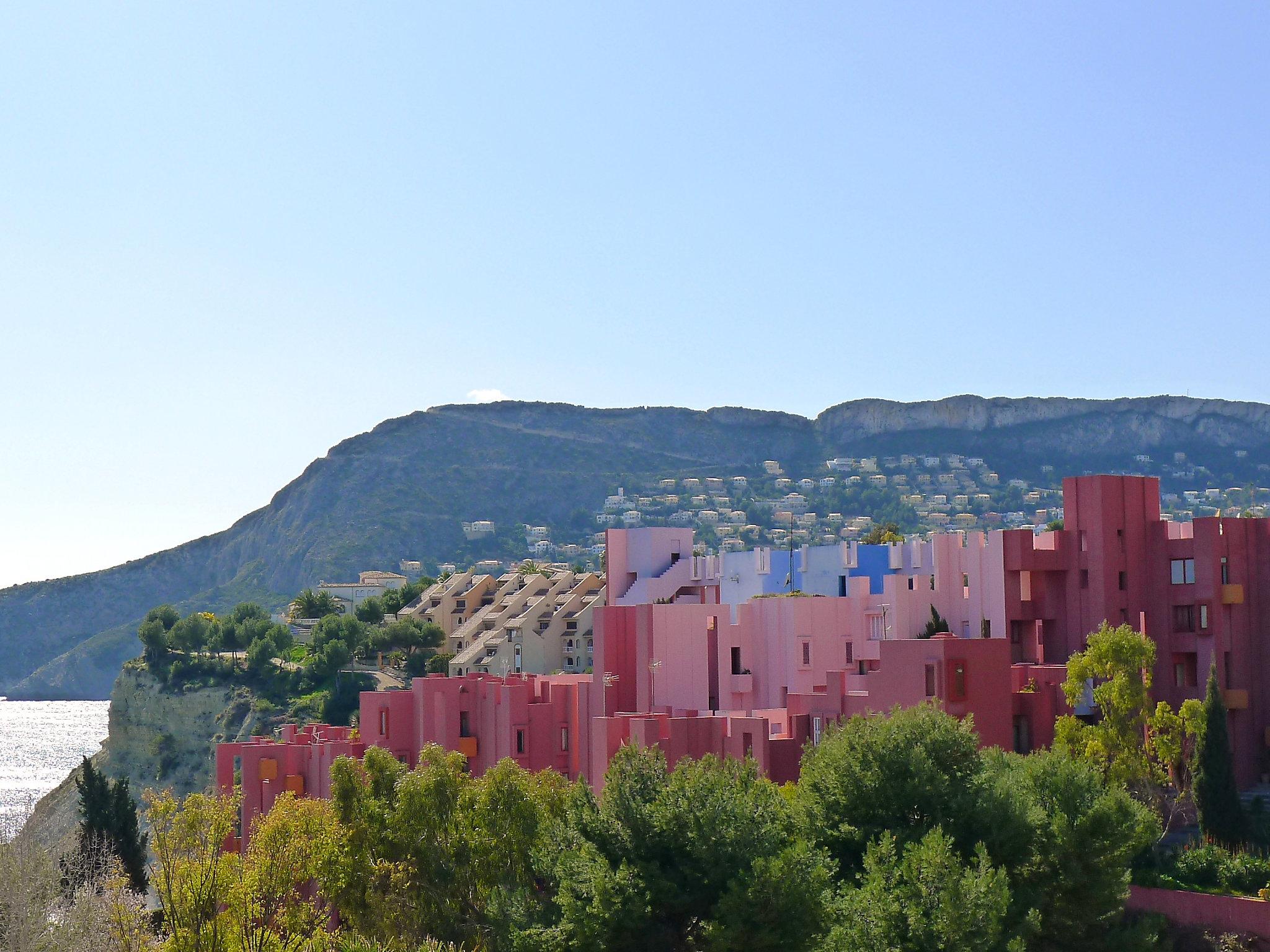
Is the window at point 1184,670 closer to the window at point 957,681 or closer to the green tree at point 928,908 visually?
the window at point 957,681

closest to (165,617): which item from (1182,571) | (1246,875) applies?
(1182,571)

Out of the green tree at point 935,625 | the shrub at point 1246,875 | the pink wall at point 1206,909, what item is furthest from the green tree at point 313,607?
the shrub at point 1246,875

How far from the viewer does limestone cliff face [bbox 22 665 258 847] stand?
9888 centimetres

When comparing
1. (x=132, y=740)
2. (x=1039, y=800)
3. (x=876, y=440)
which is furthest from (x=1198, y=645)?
(x=876, y=440)

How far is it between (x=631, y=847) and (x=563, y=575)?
251 ft

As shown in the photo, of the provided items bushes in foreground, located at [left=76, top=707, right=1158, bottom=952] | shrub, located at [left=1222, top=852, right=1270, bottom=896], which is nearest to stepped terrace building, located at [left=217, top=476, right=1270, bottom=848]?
bushes in foreground, located at [left=76, top=707, right=1158, bottom=952]

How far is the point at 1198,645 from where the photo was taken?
43750 millimetres

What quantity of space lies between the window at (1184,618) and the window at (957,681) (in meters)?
10.4

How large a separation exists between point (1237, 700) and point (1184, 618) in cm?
281

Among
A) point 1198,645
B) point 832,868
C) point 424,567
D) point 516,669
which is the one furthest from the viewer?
point 424,567

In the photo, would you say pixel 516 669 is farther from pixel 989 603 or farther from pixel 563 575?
pixel 989 603

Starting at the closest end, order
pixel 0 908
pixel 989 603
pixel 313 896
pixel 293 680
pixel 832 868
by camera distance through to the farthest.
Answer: pixel 832 868, pixel 0 908, pixel 313 896, pixel 989 603, pixel 293 680

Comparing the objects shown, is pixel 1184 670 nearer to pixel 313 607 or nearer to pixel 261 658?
pixel 261 658

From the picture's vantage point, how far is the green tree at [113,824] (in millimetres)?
49406
